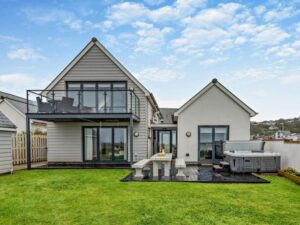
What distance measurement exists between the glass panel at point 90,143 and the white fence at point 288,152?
9.98 meters

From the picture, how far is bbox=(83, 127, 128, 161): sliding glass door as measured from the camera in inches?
505

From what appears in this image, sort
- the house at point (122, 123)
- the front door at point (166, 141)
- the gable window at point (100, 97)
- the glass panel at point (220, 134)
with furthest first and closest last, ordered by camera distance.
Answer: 1. the front door at point (166, 141)
2. the glass panel at point (220, 134)
3. the house at point (122, 123)
4. the gable window at point (100, 97)

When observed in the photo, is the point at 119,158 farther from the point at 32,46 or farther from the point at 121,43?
the point at 32,46

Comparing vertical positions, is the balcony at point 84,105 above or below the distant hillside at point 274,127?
above

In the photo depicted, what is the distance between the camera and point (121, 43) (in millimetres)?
15633

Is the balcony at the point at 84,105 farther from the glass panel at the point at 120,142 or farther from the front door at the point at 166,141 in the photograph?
the front door at the point at 166,141

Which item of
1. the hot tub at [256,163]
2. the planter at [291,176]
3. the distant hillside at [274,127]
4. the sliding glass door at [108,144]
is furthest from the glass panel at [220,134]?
the distant hillside at [274,127]

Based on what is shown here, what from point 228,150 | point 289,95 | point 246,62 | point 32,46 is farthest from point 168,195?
point 289,95

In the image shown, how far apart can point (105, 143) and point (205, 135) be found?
6098 mm

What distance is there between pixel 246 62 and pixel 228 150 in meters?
7.82

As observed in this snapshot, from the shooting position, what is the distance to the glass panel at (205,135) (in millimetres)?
12805

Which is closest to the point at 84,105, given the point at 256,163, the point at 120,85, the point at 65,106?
the point at 65,106

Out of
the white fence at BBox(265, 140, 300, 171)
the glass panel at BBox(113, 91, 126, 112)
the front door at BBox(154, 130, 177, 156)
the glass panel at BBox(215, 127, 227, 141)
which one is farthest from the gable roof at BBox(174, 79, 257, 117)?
the glass panel at BBox(113, 91, 126, 112)

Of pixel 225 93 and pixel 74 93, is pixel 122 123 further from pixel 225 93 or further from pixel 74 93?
pixel 225 93
